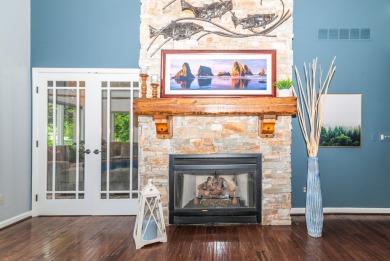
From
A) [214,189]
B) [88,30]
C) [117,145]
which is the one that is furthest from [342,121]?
[88,30]

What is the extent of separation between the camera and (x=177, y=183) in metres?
3.63

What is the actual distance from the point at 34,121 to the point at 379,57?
511 cm

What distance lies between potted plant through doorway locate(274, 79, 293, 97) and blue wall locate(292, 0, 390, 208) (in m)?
0.74

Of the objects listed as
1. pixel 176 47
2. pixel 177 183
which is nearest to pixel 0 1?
pixel 176 47

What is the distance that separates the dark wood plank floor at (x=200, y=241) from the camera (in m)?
2.70

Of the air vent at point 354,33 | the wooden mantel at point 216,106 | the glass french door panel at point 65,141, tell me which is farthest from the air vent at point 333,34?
the glass french door panel at point 65,141

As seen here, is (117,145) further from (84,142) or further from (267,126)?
(267,126)

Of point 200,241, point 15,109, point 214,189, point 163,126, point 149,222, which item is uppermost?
point 15,109

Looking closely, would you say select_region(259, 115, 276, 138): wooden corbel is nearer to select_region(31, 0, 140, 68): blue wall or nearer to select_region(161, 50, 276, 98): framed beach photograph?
select_region(161, 50, 276, 98): framed beach photograph

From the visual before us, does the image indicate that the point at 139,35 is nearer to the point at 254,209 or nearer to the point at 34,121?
the point at 34,121

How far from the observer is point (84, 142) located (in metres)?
4.04

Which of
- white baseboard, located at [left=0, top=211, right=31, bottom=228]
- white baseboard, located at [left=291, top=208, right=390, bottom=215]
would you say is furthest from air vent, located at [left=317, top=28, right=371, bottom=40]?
white baseboard, located at [left=0, top=211, right=31, bottom=228]

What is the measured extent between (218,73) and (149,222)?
2039 millimetres

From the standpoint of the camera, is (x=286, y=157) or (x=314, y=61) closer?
(x=286, y=157)
